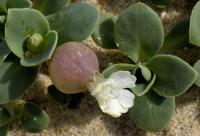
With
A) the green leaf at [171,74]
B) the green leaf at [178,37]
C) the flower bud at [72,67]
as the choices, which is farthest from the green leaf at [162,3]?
the flower bud at [72,67]

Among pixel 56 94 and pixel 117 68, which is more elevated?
pixel 117 68

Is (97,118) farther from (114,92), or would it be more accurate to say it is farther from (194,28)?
(194,28)

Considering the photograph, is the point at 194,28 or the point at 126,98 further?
the point at 194,28

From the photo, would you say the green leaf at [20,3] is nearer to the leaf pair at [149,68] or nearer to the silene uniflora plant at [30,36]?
the silene uniflora plant at [30,36]

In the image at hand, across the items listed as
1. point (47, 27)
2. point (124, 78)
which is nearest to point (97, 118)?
point (124, 78)

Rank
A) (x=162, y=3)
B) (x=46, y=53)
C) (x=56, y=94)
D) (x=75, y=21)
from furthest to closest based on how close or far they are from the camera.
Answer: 1. (x=162, y=3)
2. (x=56, y=94)
3. (x=75, y=21)
4. (x=46, y=53)

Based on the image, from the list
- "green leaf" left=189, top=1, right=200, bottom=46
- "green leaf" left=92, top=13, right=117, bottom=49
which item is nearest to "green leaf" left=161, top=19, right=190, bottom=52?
"green leaf" left=189, top=1, right=200, bottom=46
